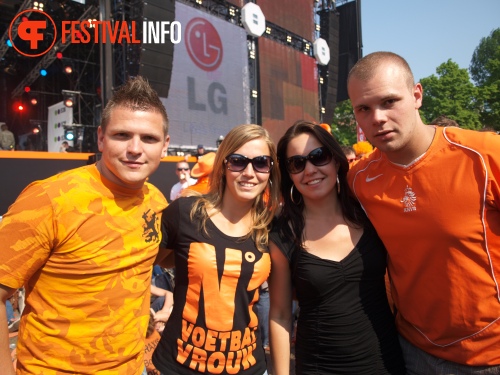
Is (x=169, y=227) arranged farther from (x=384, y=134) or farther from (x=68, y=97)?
(x=68, y=97)

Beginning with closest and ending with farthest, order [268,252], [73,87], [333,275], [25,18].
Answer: [333,275]
[268,252]
[25,18]
[73,87]

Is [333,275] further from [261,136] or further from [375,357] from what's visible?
[261,136]

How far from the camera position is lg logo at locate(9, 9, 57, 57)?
39.2 ft

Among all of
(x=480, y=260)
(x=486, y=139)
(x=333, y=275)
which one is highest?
(x=486, y=139)

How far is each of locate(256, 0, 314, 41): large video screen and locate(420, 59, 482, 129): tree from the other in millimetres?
14065

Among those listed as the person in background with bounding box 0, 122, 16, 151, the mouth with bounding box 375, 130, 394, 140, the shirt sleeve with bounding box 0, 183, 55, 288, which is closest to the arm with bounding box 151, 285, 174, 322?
the shirt sleeve with bounding box 0, 183, 55, 288

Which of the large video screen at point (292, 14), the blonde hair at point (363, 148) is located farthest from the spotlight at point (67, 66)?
the blonde hair at point (363, 148)

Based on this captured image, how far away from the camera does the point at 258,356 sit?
73.6 inches

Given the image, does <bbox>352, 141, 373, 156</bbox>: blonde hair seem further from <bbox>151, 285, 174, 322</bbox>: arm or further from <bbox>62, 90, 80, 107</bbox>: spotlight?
<bbox>62, 90, 80, 107</bbox>: spotlight

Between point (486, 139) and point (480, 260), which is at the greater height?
point (486, 139)

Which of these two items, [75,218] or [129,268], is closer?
[75,218]

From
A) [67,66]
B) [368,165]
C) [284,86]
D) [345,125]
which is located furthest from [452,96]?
[368,165]

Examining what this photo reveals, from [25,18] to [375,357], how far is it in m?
14.1

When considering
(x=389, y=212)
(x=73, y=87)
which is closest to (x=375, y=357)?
(x=389, y=212)
